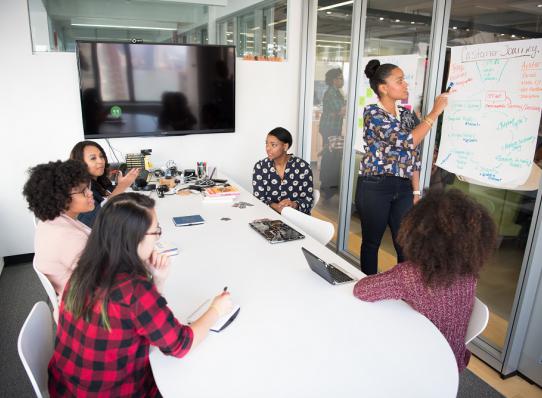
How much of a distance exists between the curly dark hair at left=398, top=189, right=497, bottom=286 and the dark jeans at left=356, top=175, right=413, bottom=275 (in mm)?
1160

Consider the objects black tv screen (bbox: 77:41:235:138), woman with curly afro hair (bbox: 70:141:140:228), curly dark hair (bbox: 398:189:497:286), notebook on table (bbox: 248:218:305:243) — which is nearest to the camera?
curly dark hair (bbox: 398:189:497:286)

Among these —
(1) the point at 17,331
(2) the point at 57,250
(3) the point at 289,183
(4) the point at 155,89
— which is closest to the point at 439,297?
(2) the point at 57,250

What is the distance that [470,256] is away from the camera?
1.38 metres

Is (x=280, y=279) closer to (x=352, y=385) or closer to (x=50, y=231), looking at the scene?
(x=352, y=385)

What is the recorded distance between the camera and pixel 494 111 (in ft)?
7.67

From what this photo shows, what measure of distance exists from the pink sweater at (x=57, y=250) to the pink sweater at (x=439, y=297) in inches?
49.3

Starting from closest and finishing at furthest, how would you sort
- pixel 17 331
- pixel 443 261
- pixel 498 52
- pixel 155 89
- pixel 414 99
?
pixel 443 261
pixel 498 52
pixel 17 331
pixel 414 99
pixel 155 89

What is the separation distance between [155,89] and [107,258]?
2909 mm

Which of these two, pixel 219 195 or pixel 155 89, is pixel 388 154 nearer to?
pixel 219 195

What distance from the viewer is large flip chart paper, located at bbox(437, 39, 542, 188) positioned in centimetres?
216

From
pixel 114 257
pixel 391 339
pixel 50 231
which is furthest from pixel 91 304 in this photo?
pixel 391 339

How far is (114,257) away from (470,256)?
1.15 metres

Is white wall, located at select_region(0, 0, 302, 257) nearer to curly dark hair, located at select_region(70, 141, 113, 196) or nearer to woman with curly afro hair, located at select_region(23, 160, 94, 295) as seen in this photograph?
curly dark hair, located at select_region(70, 141, 113, 196)

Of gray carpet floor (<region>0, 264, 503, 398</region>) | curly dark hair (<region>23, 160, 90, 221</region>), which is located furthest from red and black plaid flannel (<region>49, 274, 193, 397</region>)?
gray carpet floor (<region>0, 264, 503, 398</region>)
